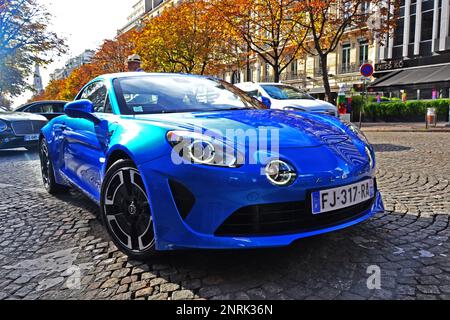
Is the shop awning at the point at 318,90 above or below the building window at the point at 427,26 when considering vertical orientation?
below

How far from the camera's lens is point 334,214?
7.54ft

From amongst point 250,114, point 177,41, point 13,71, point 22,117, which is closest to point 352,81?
point 177,41

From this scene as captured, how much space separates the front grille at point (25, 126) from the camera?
909 cm

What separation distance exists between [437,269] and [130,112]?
238 centimetres

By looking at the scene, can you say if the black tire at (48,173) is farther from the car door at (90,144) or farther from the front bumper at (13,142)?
the front bumper at (13,142)

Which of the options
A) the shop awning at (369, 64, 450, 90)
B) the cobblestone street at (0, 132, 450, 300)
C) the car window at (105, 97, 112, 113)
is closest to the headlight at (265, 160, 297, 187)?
the cobblestone street at (0, 132, 450, 300)

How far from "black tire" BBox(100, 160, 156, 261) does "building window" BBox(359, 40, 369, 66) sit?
33407 millimetres

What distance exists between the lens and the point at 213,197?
2086mm

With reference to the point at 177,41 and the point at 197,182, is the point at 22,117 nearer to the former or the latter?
the point at 197,182

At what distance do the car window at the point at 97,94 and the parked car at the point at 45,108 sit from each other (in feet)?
28.0

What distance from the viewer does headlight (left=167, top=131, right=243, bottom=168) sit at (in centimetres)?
211

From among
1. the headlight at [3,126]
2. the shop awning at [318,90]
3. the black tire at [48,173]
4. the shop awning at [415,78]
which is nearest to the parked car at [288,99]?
the black tire at [48,173]
